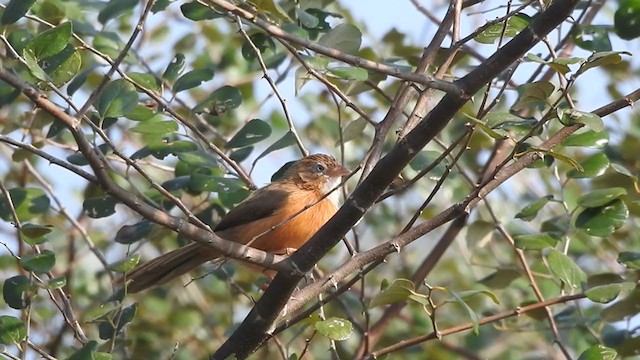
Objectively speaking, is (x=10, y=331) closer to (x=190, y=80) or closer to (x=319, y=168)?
(x=190, y=80)

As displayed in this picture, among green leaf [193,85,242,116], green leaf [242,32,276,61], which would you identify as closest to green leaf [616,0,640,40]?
green leaf [242,32,276,61]

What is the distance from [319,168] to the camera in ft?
20.6

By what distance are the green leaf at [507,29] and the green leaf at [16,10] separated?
171cm

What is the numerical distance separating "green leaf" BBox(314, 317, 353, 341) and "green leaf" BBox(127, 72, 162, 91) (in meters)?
1.45

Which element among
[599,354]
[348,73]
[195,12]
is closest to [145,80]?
[195,12]

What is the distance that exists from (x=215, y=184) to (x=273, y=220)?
1331mm

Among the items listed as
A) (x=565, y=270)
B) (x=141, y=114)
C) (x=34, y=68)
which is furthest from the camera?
(x=565, y=270)

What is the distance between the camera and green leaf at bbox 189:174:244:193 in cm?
451

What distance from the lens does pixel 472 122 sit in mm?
3412

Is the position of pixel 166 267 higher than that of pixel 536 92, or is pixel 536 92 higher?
pixel 166 267

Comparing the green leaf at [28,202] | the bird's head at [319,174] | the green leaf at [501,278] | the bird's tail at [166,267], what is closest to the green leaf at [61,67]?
the green leaf at [28,202]

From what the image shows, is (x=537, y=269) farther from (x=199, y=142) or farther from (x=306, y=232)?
(x=199, y=142)

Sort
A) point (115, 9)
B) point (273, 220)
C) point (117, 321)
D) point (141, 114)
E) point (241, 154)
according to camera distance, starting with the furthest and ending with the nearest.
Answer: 1. point (273, 220)
2. point (241, 154)
3. point (115, 9)
4. point (141, 114)
5. point (117, 321)

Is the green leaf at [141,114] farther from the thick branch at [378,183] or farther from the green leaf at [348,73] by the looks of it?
the thick branch at [378,183]
